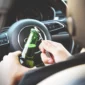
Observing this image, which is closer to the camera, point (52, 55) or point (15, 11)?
point (52, 55)

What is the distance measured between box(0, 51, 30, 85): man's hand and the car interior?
0.15 meters

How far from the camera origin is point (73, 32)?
0.92 metres

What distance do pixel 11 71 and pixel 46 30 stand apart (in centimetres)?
71

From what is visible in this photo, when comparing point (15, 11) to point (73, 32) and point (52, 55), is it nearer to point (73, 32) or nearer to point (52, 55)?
point (52, 55)

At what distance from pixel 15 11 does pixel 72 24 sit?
→ 4.13 ft

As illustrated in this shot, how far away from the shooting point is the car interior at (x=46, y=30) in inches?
33.4

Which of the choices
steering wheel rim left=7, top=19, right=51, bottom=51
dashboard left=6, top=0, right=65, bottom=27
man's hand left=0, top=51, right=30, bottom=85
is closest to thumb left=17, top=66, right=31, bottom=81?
man's hand left=0, top=51, right=30, bottom=85

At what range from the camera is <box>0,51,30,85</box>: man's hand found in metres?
1.01

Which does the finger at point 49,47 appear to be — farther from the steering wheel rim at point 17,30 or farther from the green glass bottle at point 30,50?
the steering wheel rim at point 17,30

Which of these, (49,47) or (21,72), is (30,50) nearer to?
Answer: (49,47)

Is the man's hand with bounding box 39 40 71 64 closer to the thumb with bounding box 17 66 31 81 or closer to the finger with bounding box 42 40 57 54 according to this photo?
the finger with bounding box 42 40 57 54

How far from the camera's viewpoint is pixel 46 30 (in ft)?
5.64

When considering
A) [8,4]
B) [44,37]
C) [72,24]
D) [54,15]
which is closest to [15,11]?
[8,4]

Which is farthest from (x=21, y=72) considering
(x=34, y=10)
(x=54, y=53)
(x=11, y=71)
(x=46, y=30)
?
(x=34, y=10)
